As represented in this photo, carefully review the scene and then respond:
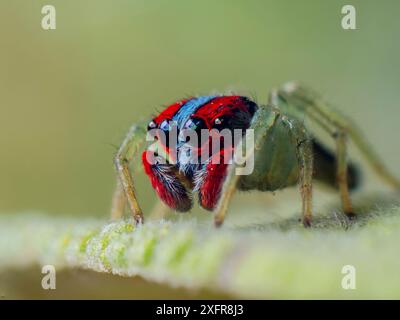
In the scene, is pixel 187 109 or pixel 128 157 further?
pixel 128 157

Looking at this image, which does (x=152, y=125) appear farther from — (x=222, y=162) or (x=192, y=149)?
(x=222, y=162)

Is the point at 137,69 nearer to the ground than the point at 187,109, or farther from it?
farther from it

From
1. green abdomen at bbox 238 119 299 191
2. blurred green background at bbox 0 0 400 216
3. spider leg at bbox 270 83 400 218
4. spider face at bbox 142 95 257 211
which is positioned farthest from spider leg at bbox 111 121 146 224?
blurred green background at bbox 0 0 400 216

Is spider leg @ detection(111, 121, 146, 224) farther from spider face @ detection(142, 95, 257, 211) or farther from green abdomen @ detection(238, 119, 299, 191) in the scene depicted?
green abdomen @ detection(238, 119, 299, 191)

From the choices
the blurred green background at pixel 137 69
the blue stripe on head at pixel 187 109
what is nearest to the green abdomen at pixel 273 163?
the blue stripe on head at pixel 187 109

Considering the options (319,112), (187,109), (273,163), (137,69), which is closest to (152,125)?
(187,109)

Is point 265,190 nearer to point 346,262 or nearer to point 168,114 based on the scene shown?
point 168,114

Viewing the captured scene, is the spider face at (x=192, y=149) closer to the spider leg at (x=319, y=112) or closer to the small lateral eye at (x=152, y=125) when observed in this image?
the small lateral eye at (x=152, y=125)
